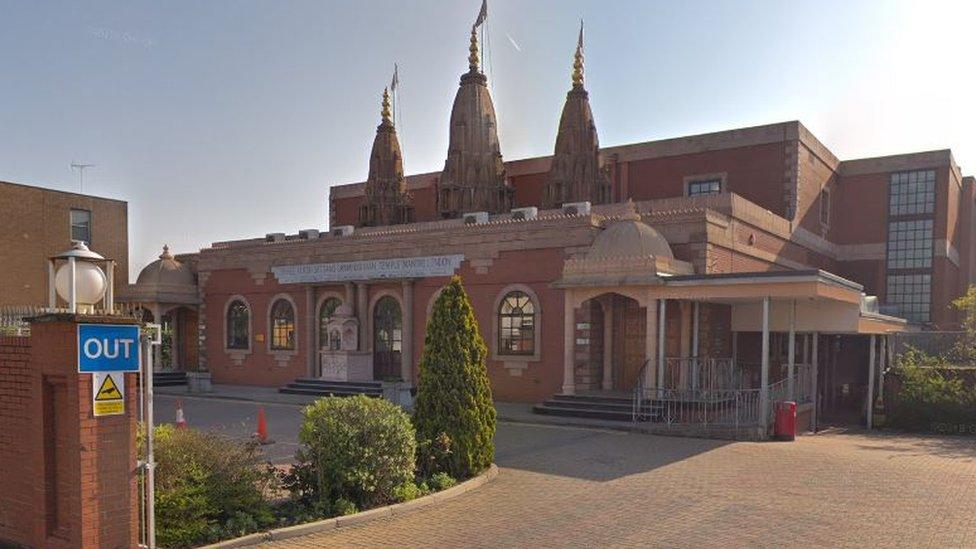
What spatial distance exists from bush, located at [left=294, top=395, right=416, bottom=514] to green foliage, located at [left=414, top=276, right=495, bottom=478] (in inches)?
44.2

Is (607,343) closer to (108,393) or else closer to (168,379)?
(108,393)

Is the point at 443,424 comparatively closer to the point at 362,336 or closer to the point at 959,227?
the point at 362,336

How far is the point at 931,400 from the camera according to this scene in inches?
691

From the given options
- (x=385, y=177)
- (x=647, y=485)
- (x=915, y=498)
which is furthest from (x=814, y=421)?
(x=385, y=177)

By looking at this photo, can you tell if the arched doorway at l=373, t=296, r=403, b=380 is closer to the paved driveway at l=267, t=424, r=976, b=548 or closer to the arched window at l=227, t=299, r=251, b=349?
the arched window at l=227, t=299, r=251, b=349

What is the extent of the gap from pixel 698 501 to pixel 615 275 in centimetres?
795

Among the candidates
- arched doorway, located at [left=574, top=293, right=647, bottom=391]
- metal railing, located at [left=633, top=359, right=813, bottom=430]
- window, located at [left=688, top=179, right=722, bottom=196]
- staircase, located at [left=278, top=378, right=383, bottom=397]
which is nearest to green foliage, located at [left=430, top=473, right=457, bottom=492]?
metal railing, located at [left=633, top=359, right=813, bottom=430]

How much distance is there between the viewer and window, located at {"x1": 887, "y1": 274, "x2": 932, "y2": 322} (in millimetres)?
29562

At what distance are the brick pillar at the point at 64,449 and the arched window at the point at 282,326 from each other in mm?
19179

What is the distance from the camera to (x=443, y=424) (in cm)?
1005

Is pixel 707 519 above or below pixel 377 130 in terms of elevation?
below

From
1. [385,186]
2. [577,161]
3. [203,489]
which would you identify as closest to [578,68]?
[577,161]

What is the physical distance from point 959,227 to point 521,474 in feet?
107

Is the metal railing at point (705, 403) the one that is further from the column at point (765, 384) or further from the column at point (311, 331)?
the column at point (311, 331)
